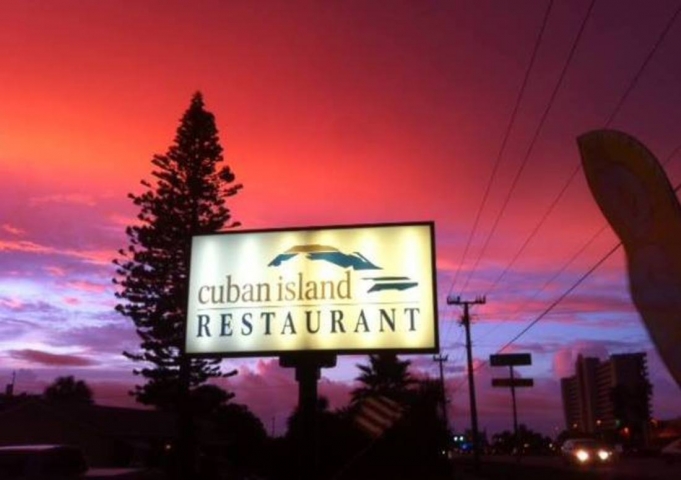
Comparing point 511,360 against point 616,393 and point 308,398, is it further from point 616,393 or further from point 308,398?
point 616,393

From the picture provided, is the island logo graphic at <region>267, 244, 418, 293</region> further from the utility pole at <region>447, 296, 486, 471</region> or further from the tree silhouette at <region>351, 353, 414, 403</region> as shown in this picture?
the tree silhouette at <region>351, 353, 414, 403</region>

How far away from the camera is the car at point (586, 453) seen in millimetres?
41125

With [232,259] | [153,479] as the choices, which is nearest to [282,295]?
[232,259]

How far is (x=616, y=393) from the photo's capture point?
120 m

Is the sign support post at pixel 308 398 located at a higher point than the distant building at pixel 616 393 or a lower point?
lower

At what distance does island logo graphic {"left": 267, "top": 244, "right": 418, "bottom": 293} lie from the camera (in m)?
15.9

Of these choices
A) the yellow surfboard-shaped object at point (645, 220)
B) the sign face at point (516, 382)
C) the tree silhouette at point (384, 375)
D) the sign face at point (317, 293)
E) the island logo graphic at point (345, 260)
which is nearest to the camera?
the yellow surfboard-shaped object at point (645, 220)

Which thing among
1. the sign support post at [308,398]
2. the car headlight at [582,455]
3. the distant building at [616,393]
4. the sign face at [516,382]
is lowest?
the car headlight at [582,455]

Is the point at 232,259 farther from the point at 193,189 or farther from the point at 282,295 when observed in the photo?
the point at 193,189

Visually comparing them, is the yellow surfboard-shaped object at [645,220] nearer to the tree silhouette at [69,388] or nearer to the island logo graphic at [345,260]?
the island logo graphic at [345,260]

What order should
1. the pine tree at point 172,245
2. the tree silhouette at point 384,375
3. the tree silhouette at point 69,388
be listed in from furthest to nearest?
the tree silhouette at point 69,388 < the tree silhouette at point 384,375 < the pine tree at point 172,245

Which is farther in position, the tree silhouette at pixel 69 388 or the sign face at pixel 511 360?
the tree silhouette at pixel 69 388

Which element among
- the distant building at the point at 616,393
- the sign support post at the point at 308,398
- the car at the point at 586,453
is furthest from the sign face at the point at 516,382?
the distant building at the point at 616,393

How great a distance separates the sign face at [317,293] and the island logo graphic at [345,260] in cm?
2
